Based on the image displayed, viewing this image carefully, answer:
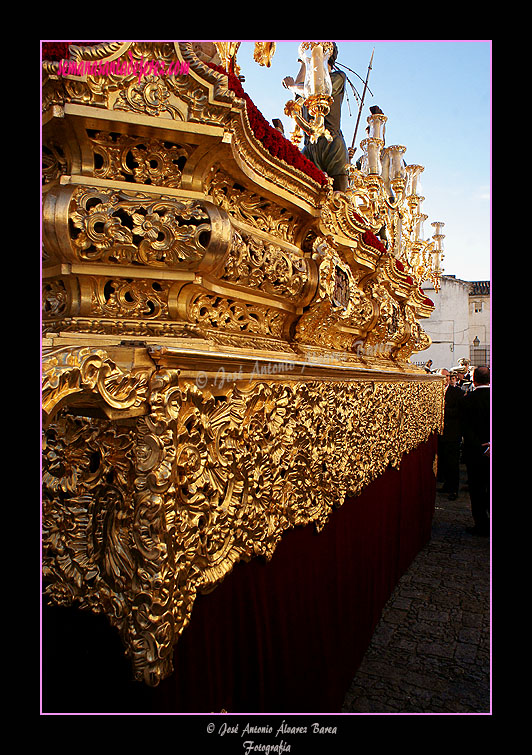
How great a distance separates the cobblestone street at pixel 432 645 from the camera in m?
2.47

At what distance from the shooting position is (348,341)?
310 cm

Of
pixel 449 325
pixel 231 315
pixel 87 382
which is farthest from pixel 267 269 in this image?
pixel 449 325

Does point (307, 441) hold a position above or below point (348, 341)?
below

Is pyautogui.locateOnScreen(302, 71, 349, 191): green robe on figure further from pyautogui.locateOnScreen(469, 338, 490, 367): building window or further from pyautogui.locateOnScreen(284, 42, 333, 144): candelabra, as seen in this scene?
pyautogui.locateOnScreen(469, 338, 490, 367): building window

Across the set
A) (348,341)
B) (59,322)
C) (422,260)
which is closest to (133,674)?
(59,322)

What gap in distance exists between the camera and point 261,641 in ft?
5.20

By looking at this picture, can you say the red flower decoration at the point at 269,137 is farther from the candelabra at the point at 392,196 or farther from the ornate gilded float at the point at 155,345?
the candelabra at the point at 392,196

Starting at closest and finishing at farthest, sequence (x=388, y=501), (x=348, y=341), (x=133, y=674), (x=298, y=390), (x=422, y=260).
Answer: (x=133, y=674), (x=298, y=390), (x=348, y=341), (x=388, y=501), (x=422, y=260)

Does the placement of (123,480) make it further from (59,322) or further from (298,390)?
(298,390)

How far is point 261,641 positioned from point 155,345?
41.8 inches

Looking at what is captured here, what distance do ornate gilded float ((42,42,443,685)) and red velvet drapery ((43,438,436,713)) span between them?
105 mm

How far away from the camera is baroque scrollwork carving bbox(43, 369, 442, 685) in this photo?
3.64 feet

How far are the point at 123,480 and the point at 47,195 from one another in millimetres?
741

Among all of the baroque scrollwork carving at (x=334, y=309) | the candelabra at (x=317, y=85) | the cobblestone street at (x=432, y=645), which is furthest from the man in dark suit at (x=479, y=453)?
the candelabra at (x=317, y=85)
